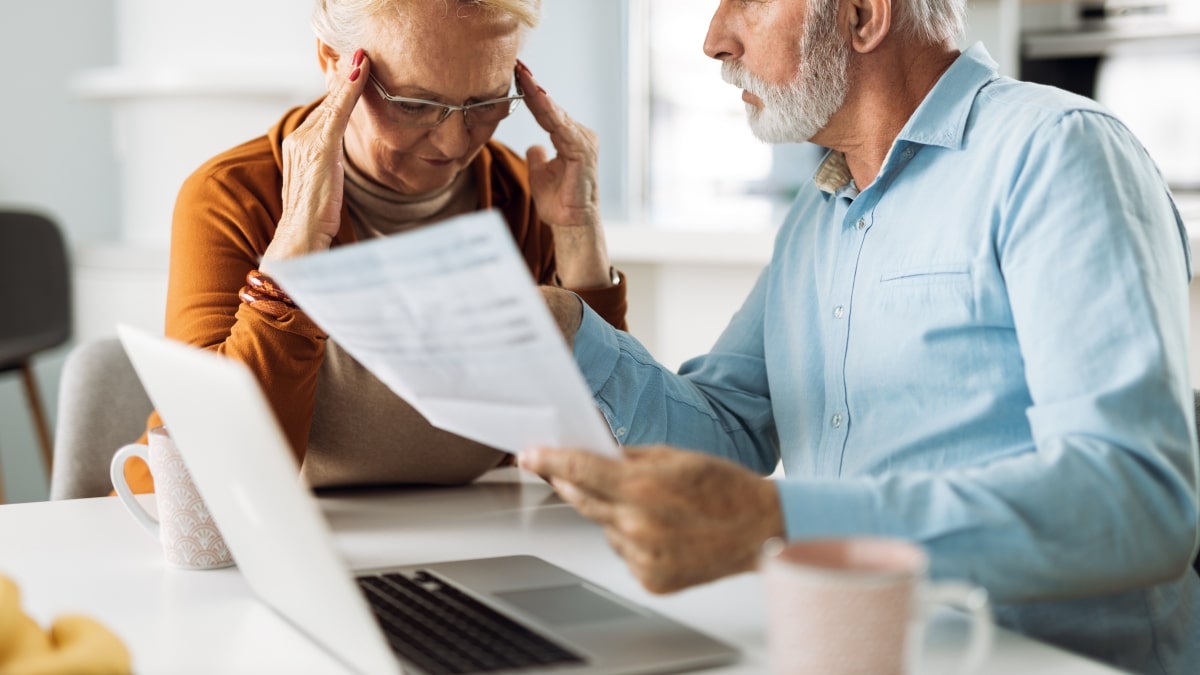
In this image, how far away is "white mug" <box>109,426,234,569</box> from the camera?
1.12 meters

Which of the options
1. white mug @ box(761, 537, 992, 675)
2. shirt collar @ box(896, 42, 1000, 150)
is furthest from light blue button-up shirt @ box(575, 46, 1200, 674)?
white mug @ box(761, 537, 992, 675)

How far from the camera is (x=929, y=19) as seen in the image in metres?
1.36

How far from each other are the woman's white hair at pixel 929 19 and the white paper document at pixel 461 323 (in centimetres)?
71

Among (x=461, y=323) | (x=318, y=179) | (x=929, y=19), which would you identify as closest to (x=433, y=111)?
(x=318, y=179)

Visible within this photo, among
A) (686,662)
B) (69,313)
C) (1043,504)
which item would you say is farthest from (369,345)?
(69,313)

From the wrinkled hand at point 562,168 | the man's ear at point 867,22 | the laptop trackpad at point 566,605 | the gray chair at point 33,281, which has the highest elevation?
the man's ear at point 867,22

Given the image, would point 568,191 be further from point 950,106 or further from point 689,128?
point 689,128

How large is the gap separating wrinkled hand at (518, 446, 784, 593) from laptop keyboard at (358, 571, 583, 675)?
0.27 ft

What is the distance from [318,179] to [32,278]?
2454 mm

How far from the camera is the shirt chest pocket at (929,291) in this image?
1.20m

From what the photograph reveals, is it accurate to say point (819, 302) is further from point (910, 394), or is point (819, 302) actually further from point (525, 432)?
point (525, 432)

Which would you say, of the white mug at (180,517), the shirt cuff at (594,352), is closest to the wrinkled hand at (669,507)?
the white mug at (180,517)

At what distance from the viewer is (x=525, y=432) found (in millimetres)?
846

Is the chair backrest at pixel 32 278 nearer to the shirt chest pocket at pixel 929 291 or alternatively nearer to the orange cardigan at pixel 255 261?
the orange cardigan at pixel 255 261
